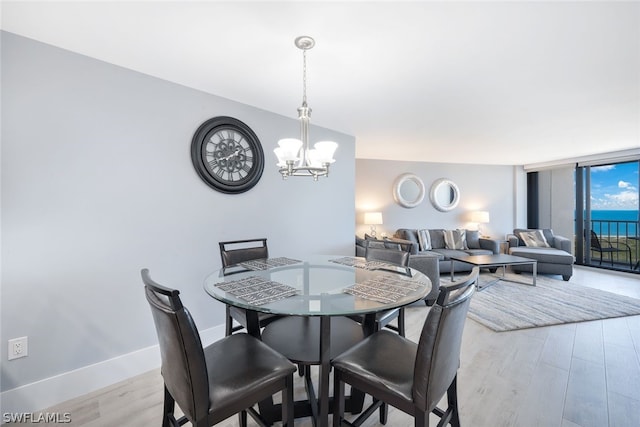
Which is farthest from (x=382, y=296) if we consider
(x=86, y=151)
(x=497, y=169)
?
(x=497, y=169)

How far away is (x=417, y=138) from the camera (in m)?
4.01

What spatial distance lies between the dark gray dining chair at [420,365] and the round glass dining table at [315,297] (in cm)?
14

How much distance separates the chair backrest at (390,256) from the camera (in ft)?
7.07

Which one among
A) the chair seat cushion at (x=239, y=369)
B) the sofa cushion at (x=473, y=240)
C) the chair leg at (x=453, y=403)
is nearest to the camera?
the chair seat cushion at (x=239, y=369)

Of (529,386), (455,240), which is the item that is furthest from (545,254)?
(529,386)

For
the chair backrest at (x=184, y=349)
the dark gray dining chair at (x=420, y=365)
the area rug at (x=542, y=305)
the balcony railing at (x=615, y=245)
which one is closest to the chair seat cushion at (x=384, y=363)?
the dark gray dining chair at (x=420, y=365)

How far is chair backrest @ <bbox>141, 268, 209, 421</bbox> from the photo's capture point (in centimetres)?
96

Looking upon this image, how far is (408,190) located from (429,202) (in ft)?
1.95

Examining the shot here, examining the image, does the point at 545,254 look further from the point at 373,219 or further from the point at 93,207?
the point at 93,207

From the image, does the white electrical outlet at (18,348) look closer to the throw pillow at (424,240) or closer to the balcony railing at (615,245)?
the throw pillow at (424,240)

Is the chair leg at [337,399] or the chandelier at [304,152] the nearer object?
the chair leg at [337,399]

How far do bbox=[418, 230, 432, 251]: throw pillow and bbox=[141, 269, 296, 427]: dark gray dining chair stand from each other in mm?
4412

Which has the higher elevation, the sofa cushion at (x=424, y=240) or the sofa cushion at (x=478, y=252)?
the sofa cushion at (x=424, y=240)

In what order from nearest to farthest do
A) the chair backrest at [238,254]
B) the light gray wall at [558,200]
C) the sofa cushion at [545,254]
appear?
1. the chair backrest at [238,254]
2. the sofa cushion at [545,254]
3. the light gray wall at [558,200]
